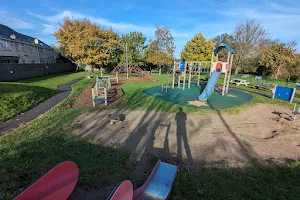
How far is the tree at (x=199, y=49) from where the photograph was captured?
36.5m

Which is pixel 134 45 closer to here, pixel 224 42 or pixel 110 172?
pixel 110 172

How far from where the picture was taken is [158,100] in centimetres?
1176

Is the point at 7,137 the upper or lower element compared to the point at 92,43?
lower

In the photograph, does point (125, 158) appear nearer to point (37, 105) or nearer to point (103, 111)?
point (103, 111)

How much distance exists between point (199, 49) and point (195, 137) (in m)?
34.3

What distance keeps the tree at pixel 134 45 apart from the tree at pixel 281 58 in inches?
839

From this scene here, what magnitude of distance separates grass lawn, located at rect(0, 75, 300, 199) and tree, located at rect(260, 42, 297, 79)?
90.6 ft

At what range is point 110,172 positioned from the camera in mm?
4039

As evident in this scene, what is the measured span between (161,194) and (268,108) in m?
10.2

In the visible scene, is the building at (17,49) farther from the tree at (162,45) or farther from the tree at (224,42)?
the tree at (224,42)

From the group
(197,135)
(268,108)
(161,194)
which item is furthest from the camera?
(268,108)

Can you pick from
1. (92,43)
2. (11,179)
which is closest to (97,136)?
(11,179)

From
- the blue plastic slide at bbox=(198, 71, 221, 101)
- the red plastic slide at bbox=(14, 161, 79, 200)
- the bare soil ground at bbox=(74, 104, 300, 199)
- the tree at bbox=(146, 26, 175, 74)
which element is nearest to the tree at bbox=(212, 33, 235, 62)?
the tree at bbox=(146, 26, 175, 74)

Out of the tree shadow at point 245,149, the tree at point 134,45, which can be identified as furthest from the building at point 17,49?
the tree shadow at point 245,149
